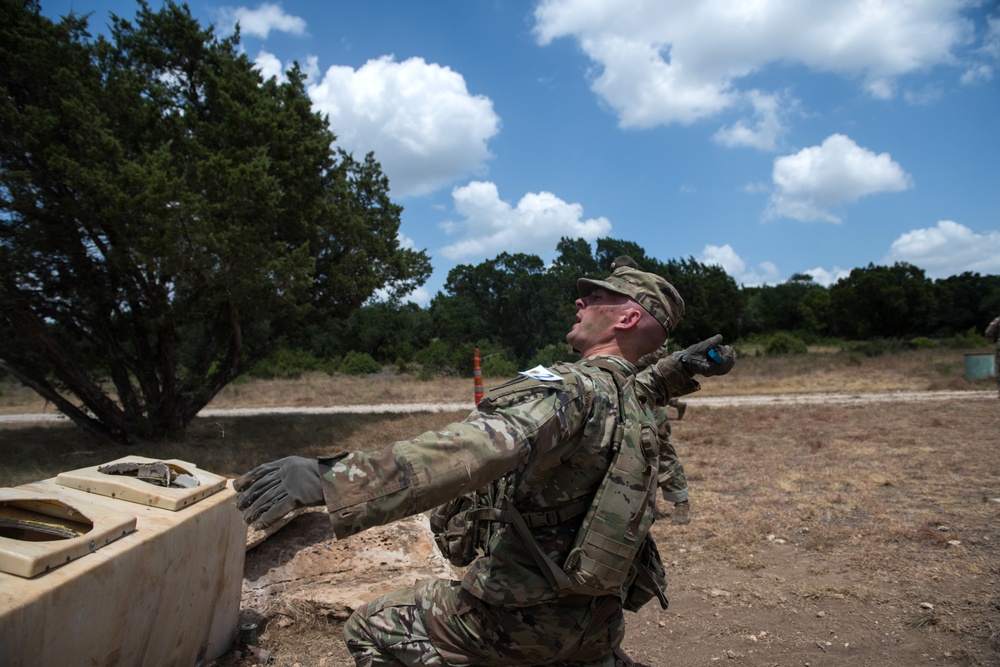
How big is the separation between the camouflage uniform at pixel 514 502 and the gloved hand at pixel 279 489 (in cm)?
4

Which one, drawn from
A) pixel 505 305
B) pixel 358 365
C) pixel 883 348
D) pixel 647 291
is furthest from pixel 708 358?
pixel 505 305

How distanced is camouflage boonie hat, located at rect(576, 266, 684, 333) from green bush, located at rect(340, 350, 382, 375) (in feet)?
89.0

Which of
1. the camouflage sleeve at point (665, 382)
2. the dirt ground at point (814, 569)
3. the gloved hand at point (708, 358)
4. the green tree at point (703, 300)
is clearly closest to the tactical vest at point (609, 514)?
the gloved hand at point (708, 358)

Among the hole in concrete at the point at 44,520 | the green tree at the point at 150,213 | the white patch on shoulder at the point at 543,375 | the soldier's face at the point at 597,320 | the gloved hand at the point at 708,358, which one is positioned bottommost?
the hole in concrete at the point at 44,520

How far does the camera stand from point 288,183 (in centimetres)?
1047

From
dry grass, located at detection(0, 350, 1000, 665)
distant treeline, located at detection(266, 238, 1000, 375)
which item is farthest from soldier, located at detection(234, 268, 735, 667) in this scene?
distant treeline, located at detection(266, 238, 1000, 375)

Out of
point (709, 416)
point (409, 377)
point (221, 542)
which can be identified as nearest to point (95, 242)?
point (221, 542)

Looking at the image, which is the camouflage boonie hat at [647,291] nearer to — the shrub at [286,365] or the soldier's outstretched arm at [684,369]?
the soldier's outstretched arm at [684,369]

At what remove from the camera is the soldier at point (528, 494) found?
1.50m

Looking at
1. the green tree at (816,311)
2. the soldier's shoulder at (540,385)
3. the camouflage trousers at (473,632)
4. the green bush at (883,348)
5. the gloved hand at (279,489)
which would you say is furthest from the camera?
the green tree at (816,311)

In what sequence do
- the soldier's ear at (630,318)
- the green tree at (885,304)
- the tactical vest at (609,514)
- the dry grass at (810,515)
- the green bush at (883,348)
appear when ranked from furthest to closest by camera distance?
the green tree at (885,304), the green bush at (883,348), the dry grass at (810,515), the soldier's ear at (630,318), the tactical vest at (609,514)

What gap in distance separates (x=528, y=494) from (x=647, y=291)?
804 millimetres

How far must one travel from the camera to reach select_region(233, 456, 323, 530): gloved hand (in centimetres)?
145

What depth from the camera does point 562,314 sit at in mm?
28031
